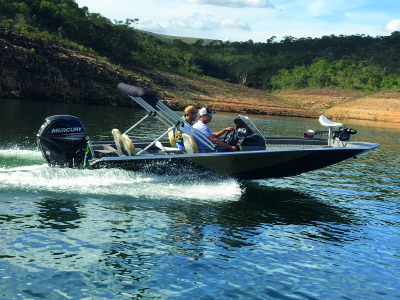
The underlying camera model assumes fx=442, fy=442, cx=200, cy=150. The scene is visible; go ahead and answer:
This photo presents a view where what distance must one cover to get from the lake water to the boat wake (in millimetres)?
23

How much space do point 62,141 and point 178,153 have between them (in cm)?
273

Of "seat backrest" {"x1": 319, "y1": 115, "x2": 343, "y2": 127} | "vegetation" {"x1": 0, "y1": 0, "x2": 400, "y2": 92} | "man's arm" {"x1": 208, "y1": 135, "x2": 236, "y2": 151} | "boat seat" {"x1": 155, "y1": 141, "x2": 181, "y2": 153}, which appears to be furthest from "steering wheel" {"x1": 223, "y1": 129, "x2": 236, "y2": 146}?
"vegetation" {"x1": 0, "y1": 0, "x2": 400, "y2": 92}

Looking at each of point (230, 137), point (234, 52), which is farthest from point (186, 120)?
point (234, 52)

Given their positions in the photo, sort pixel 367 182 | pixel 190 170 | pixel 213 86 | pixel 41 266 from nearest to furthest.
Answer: pixel 41 266 < pixel 190 170 < pixel 367 182 < pixel 213 86

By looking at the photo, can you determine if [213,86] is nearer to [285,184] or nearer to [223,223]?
[285,184]

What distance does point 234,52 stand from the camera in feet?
362

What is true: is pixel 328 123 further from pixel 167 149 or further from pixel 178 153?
pixel 167 149

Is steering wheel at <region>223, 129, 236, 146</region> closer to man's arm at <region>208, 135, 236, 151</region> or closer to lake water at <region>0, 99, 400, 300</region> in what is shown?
man's arm at <region>208, 135, 236, 151</region>

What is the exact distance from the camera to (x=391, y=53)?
90938mm

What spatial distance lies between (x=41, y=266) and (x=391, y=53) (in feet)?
319

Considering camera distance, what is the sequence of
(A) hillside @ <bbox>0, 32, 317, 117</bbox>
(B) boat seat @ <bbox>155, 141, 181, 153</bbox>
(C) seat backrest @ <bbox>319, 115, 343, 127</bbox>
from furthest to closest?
(A) hillside @ <bbox>0, 32, 317, 117</bbox>, (C) seat backrest @ <bbox>319, 115, 343, 127</bbox>, (B) boat seat @ <bbox>155, 141, 181, 153</bbox>

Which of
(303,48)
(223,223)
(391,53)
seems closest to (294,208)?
(223,223)

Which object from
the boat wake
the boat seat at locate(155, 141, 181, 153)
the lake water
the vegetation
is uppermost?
the vegetation

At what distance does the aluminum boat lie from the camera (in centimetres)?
930
